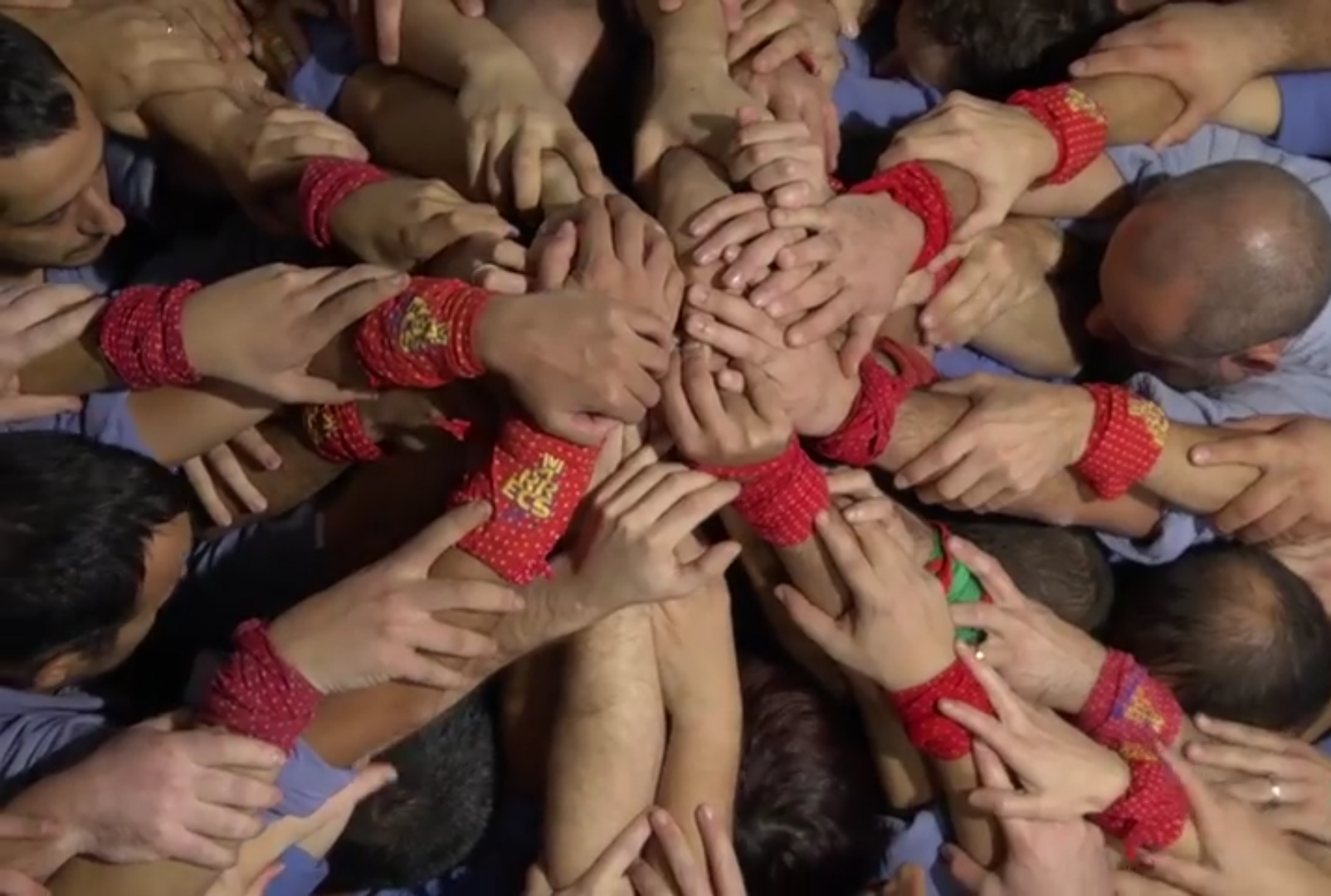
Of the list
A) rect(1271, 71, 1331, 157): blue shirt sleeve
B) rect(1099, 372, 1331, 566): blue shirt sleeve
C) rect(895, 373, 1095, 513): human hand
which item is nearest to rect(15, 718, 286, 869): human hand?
rect(895, 373, 1095, 513): human hand

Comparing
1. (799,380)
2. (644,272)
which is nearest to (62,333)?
(644,272)

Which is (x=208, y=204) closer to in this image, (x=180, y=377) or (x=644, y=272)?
(x=180, y=377)

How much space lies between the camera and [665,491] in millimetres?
1208

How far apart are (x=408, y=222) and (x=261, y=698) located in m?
0.38

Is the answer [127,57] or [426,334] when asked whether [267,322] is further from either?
[127,57]

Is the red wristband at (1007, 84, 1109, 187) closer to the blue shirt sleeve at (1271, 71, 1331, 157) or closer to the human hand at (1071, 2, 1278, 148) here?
the human hand at (1071, 2, 1278, 148)

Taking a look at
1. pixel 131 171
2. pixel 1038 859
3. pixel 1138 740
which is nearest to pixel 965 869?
pixel 1038 859

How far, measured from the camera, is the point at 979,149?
135 cm

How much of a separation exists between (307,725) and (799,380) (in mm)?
458

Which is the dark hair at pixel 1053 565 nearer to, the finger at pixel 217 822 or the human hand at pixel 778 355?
the human hand at pixel 778 355

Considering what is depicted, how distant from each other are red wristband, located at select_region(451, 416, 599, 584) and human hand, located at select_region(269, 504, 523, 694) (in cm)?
1

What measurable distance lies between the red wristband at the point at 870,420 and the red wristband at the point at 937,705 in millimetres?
188

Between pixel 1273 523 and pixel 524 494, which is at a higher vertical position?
pixel 524 494

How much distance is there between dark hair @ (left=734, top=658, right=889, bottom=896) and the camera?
130 cm
